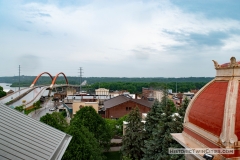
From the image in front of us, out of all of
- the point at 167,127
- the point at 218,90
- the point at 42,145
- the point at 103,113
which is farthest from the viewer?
the point at 103,113

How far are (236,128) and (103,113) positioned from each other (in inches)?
1452

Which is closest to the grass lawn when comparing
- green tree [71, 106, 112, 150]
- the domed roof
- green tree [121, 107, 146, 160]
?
green tree [71, 106, 112, 150]

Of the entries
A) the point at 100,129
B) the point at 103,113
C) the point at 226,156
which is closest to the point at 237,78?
the point at 226,156

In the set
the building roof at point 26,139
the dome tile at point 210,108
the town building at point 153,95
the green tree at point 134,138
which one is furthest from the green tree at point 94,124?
the town building at point 153,95

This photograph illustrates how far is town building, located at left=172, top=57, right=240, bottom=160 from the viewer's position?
8680mm

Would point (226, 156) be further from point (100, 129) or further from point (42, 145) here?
point (100, 129)

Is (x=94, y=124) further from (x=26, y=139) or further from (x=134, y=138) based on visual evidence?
(x=26, y=139)

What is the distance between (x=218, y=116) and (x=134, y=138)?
1338cm

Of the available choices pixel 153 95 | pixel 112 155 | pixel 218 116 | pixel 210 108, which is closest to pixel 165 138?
pixel 210 108

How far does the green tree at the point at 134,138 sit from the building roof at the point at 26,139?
12571mm

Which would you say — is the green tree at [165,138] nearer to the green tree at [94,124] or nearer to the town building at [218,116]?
the town building at [218,116]

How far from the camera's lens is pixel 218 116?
367 inches

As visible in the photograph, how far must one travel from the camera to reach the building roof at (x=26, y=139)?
256 inches

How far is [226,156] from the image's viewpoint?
8570 millimetres
